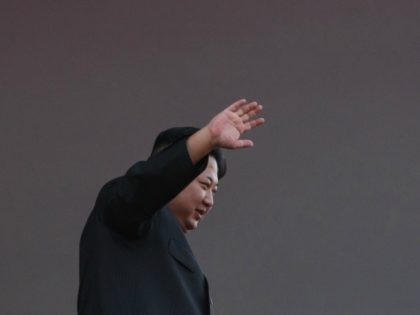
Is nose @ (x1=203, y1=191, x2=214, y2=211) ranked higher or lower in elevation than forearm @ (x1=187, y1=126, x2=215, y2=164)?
lower

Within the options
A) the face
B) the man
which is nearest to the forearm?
the man

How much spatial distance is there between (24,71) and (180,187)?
1578 mm

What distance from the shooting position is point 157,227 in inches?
109

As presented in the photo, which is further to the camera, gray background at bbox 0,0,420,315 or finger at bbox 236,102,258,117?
gray background at bbox 0,0,420,315

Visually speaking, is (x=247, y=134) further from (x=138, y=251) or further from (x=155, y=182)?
(x=155, y=182)

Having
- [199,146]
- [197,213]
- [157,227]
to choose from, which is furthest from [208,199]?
[199,146]

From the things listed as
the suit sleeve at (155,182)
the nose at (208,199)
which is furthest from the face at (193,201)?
the suit sleeve at (155,182)

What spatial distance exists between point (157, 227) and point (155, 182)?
23cm

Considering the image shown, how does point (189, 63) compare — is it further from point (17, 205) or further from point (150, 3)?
point (17, 205)

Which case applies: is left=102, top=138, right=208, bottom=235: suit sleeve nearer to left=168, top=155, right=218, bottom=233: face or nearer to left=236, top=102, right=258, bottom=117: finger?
left=236, top=102, right=258, bottom=117: finger

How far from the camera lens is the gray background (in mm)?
4059

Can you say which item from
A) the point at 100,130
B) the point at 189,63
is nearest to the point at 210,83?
the point at 189,63

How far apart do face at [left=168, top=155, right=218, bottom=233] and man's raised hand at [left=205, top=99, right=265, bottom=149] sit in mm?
280

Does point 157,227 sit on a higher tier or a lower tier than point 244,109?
lower
